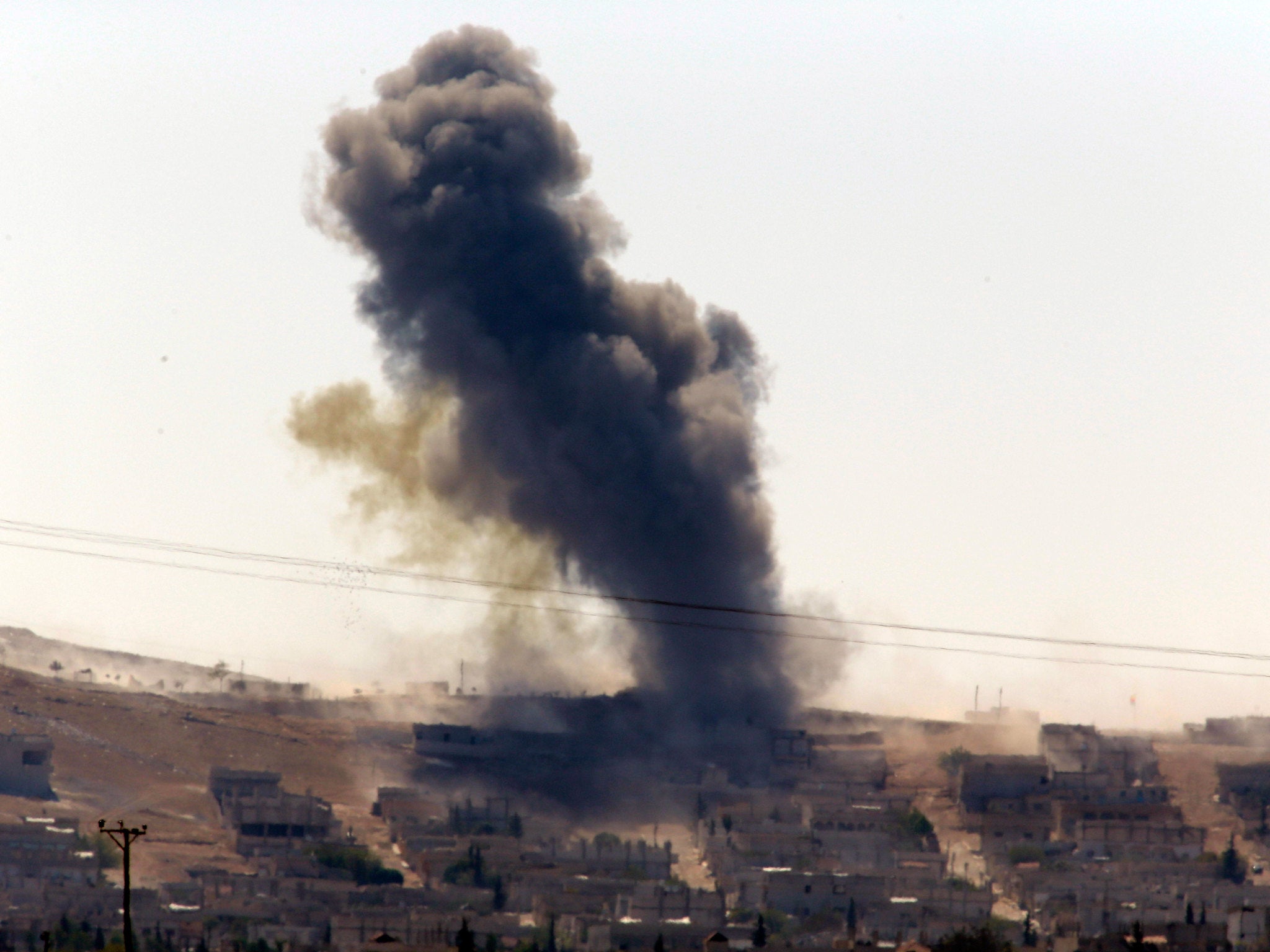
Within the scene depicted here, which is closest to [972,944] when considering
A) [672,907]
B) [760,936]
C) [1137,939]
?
[1137,939]

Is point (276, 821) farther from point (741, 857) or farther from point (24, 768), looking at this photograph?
point (741, 857)

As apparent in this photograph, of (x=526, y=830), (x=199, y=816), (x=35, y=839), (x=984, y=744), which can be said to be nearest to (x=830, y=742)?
(x=984, y=744)

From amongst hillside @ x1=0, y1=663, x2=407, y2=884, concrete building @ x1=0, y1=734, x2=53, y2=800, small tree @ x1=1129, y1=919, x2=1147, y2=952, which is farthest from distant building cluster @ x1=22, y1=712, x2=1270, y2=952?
hillside @ x1=0, y1=663, x2=407, y2=884

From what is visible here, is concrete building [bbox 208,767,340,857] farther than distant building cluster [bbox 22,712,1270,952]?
Yes

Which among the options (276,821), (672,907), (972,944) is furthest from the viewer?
(276,821)

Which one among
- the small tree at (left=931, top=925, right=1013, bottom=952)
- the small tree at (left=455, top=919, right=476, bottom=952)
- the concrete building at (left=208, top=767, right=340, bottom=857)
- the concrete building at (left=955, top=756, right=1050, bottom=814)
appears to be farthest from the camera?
the concrete building at (left=955, top=756, right=1050, bottom=814)

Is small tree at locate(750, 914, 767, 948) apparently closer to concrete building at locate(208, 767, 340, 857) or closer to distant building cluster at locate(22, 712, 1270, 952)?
distant building cluster at locate(22, 712, 1270, 952)

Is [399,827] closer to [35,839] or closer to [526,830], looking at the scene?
[526,830]

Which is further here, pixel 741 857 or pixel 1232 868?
pixel 1232 868

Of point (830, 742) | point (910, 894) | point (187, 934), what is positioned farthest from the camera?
point (830, 742)

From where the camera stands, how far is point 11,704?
126 m

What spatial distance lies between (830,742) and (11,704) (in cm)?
4802

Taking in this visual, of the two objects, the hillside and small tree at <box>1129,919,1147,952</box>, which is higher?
the hillside

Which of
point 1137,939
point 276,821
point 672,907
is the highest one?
point 276,821
